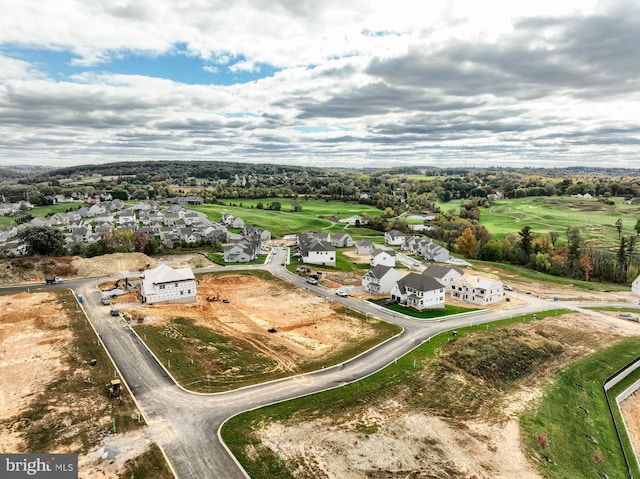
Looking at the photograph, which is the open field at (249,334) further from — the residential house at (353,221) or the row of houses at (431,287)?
the residential house at (353,221)

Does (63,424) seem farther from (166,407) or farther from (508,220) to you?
(508,220)

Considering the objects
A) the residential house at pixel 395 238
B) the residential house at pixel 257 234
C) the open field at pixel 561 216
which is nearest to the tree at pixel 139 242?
the residential house at pixel 257 234

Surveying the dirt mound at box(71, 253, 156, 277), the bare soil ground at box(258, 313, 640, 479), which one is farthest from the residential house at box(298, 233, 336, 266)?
the bare soil ground at box(258, 313, 640, 479)

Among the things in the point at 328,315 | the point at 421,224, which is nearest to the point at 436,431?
the point at 328,315

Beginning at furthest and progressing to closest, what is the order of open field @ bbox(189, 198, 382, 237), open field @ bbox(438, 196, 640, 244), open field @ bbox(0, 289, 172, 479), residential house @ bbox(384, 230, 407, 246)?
open field @ bbox(189, 198, 382, 237) < open field @ bbox(438, 196, 640, 244) < residential house @ bbox(384, 230, 407, 246) < open field @ bbox(0, 289, 172, 479)

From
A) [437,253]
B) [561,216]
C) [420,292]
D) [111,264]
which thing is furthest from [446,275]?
[561,216]

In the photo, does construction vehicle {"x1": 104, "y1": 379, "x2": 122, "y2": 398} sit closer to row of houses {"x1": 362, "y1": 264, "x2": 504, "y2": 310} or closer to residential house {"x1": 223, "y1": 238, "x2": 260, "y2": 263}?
row of houses {"x1": 362, "y1": 264, "x2": 504, "y2": 310}

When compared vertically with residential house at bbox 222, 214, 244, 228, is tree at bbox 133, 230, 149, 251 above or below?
above
